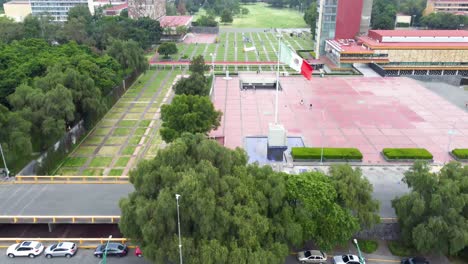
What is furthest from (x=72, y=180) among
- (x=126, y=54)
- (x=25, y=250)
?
(x=126, y=54)

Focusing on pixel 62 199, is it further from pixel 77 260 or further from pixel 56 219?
pixel 77 260

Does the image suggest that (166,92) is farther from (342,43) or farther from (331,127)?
(342,43)

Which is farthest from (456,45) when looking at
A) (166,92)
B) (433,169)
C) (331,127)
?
(166,92)

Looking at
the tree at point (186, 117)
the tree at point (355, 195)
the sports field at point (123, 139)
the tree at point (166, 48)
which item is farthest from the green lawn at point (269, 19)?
the tree at point (355, 195)

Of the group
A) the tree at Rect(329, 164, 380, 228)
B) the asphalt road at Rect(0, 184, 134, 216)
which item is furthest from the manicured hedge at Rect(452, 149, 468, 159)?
the asphalt road at Rect(0, 184, 134, 216)

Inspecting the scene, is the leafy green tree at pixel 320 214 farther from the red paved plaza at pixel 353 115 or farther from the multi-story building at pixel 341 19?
the multi-story building at pixel 341 19

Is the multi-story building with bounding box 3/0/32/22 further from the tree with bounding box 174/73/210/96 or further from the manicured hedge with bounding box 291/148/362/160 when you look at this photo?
the manicured hedge with bounding box 291/148/362/160
